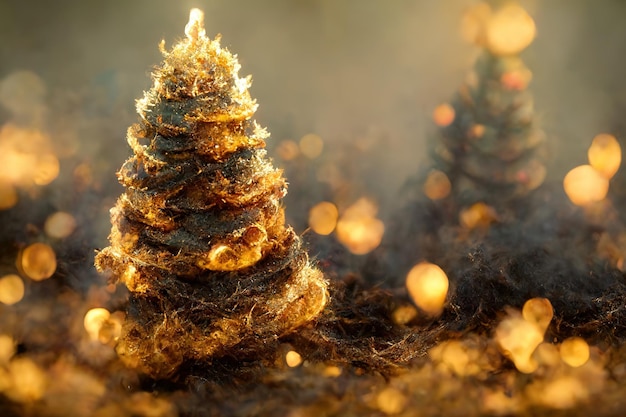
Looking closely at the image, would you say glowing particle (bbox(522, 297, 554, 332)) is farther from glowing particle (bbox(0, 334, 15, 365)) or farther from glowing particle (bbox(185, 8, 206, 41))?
glowing particle (bbox(0, 334, 15, 365))

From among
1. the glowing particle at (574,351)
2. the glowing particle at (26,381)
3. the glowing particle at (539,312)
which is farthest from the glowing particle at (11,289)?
the glowing particle at (574,351)

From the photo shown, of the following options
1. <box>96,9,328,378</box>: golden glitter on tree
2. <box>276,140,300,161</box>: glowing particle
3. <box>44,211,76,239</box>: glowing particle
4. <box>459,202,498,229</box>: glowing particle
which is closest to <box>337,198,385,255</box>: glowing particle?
<box>459,202,498,229</box>: glowing particle

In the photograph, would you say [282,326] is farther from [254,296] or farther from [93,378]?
[93,378]

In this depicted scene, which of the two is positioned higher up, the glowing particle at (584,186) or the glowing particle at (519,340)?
the glowing particle at (584,186)

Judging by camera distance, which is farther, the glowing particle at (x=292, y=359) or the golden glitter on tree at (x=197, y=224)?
the glowing particle at (x=292, y=359)

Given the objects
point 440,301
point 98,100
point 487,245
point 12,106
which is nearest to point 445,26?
point 487,245

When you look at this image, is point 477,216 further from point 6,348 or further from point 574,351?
point 6,348

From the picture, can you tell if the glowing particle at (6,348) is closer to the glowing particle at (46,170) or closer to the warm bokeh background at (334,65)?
the glowing particle at (46,170)
